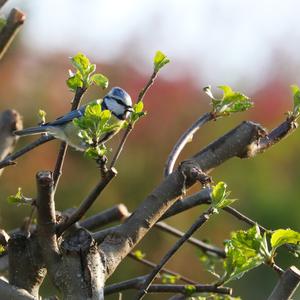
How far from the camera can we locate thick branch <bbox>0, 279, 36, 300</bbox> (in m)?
1.51

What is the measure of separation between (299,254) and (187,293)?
0.28 metres

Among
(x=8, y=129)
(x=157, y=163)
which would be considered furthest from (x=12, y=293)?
(x=157, y=163)

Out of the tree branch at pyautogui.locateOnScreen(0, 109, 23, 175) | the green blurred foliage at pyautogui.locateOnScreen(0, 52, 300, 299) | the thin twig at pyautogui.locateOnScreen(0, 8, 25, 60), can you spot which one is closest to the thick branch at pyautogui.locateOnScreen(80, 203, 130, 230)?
the tree branch at pyautogui.locateOnScreen(0, 109, 23, 175)

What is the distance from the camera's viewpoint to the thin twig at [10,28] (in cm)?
227

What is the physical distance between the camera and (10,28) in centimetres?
227

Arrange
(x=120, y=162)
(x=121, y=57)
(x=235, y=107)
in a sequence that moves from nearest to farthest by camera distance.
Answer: (x=235, y=107) < (x=120, y=162) < (x=121, y=57)

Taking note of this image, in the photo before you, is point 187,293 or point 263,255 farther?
point 187,293

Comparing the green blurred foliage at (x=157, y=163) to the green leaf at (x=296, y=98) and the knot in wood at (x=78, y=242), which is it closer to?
the green leaf at (x=296, y=98)

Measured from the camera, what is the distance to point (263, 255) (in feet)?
5.04

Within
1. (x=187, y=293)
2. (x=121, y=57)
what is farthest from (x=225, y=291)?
(x=121, y=57)

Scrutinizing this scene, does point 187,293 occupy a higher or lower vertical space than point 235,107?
lower

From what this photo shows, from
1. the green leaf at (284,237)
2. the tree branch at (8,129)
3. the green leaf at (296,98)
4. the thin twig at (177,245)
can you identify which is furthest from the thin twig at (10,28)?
the green leaf at (284,237)

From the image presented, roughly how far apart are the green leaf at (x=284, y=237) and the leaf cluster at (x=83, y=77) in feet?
1.63

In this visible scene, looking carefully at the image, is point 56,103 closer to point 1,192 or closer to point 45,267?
point 1,192
